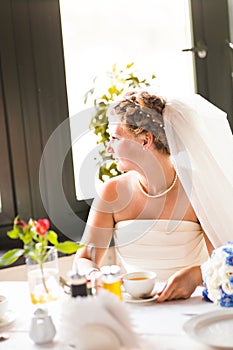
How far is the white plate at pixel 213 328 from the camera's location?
60.6 inches

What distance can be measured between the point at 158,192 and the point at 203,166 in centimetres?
26

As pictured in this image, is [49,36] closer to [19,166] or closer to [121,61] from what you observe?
[121,61]

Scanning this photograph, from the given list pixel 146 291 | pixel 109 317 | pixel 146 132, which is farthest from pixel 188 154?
pixel 109 317

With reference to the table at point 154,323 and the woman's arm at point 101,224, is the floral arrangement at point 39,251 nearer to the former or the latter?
the table at point 154,323

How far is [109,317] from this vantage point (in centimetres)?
144

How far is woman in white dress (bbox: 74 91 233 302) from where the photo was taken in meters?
2.48

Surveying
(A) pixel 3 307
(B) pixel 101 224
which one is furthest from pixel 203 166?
(A) pixel 3 307

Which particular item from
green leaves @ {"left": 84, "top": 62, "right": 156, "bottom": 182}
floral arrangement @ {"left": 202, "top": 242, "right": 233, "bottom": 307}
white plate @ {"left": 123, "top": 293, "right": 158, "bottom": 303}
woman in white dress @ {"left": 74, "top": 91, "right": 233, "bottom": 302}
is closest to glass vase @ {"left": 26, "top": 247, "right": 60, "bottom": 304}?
white plate @ {"left": 123, "top": 293, "right": 158, "bottom": 303}

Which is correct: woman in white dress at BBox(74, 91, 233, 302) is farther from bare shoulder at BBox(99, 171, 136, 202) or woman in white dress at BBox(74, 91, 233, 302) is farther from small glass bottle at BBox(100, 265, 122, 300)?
small glass bottle at BBox(100, 265, 122, 300)

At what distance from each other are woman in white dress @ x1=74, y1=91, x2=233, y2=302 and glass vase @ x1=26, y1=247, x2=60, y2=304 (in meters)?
0.77

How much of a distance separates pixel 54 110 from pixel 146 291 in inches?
55.8

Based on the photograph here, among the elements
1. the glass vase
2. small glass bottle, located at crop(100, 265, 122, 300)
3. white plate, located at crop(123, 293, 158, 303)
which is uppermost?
the glass vase

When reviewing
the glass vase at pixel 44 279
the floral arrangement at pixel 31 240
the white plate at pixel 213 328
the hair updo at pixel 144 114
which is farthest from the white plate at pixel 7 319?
the hair updo at pixel 144 114

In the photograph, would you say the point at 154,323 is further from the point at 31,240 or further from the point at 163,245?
the point at 163,245
